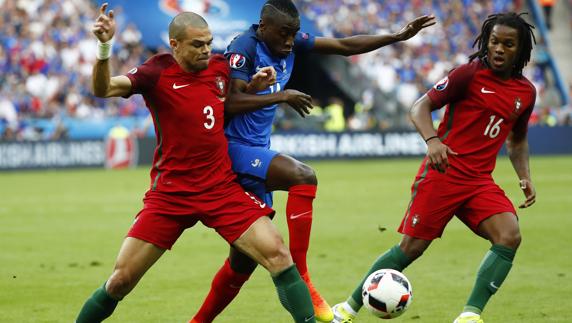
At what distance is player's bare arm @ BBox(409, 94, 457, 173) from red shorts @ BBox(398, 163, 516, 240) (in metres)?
0.28

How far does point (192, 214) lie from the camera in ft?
22.1

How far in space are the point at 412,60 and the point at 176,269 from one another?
84.6 feet

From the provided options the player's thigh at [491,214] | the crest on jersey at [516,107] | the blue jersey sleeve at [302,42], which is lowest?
the player's thigh at [491,214]

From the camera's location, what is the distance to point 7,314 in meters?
8.48

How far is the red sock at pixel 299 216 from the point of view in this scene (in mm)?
7371

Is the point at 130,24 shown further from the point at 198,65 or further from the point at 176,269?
the point at 198,65

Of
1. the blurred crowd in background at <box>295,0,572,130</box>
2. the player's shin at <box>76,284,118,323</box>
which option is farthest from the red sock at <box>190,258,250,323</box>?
the blurred crowd in background at <box>295,0,572,130</box>

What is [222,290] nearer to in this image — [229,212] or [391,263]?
[229,212]

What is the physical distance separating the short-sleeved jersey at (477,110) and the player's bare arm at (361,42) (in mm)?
749

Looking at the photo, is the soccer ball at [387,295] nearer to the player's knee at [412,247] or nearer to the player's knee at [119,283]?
the player's knee at [412,247]

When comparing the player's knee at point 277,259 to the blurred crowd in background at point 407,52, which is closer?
the player's knee at point 277,259

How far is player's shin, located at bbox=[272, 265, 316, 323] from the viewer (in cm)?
656

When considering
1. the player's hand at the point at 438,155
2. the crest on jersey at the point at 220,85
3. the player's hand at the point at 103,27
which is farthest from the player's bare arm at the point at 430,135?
the player's hand at the point at 103,27

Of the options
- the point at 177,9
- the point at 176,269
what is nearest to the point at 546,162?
the point at 177,9
